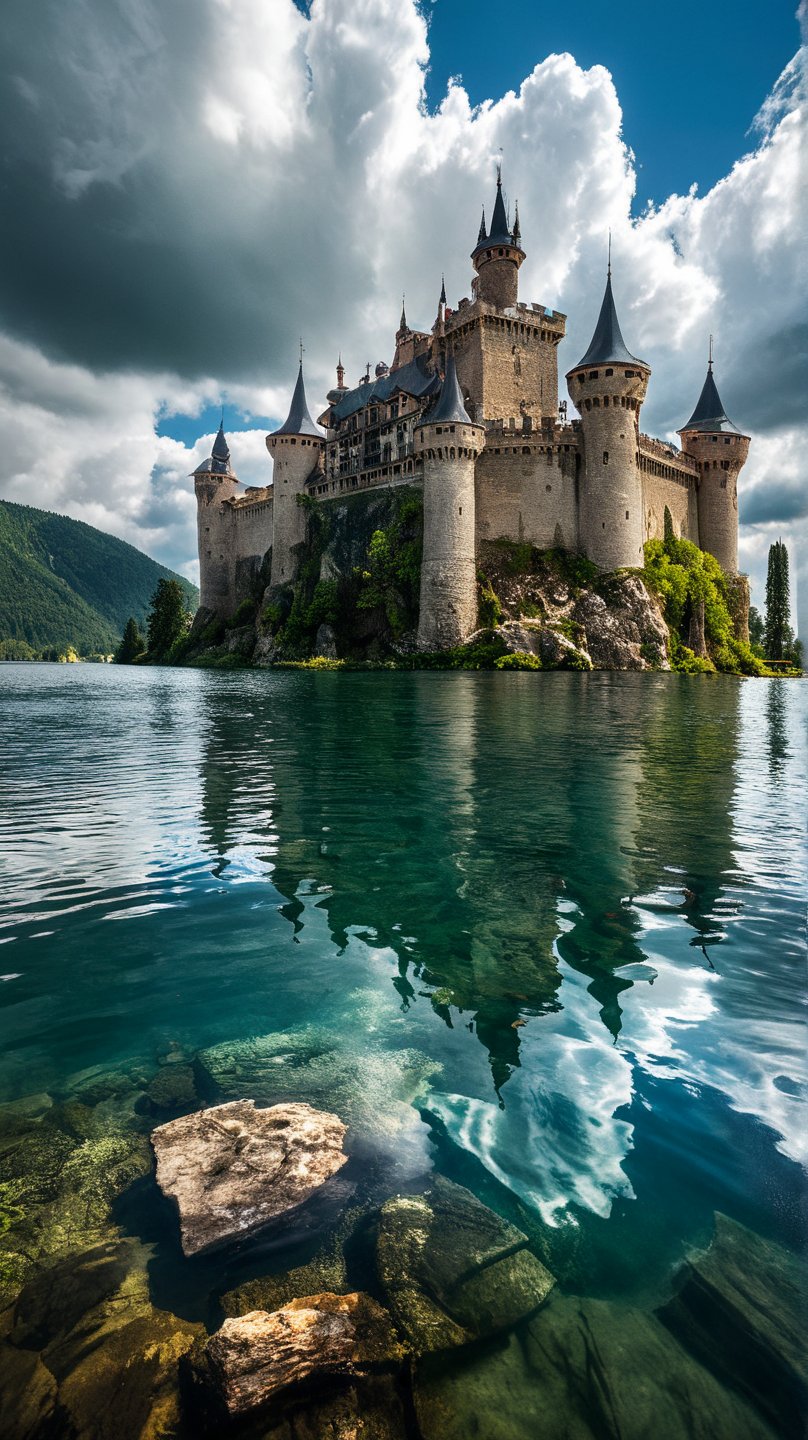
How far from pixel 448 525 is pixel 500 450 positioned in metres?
7.99

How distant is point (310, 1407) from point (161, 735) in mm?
17217

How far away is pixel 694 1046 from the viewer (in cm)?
431

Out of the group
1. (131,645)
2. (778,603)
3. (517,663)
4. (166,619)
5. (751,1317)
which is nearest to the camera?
(751,1317)

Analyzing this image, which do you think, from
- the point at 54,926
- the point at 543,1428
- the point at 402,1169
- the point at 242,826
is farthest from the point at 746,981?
the point at 242,826

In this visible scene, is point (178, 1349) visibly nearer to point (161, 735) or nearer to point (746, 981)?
point (746, 981)

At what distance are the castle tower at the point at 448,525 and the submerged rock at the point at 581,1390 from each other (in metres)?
48.0

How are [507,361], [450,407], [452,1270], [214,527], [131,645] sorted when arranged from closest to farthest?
[452,1270] → [450,407] → [507,361] → [214,527] → [131,645]

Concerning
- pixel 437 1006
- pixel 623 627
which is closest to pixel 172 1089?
pixel 437 1006

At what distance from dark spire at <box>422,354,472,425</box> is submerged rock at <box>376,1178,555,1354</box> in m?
51.7

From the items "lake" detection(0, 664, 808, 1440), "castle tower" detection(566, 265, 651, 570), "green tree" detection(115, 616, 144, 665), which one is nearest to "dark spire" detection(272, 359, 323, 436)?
"castle tower" detection(566, 265, 651, 570)

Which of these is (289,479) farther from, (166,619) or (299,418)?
(166,619)

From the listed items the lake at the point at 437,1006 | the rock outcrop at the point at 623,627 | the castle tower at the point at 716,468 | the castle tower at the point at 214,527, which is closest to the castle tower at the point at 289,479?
the castle tower at the point at 214,527

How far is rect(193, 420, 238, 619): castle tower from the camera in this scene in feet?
253

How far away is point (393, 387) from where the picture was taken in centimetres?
6319
